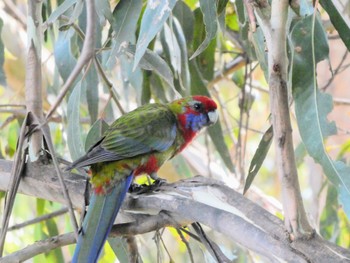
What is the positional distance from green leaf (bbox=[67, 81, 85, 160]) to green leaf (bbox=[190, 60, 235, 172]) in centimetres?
60

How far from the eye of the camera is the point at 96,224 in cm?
153

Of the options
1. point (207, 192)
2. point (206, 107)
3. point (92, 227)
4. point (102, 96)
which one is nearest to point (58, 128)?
point (102, 96)

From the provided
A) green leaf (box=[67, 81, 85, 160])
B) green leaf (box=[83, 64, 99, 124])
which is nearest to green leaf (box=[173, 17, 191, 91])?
green leaf (box=[83, 64, 99, 124])

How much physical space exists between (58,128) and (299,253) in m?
2.17

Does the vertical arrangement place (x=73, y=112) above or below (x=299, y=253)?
above

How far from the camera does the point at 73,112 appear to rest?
1972 mm

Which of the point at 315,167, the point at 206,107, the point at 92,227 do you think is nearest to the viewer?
the point at 92,227

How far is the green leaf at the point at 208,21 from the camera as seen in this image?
164 cm

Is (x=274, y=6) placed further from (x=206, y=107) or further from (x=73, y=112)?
(x=206, y=107)

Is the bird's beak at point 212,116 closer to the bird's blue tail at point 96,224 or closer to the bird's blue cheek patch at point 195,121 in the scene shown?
the bird's blue cheek patch at point 195,121

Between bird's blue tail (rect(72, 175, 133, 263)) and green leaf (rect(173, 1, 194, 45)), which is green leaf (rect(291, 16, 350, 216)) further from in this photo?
green leaf (rect(173, 1, 194, 45))

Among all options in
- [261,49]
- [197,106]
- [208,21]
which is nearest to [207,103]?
[197,106]

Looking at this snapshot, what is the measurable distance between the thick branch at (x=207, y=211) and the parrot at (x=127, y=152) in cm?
4

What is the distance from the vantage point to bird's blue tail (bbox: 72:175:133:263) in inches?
57.2
